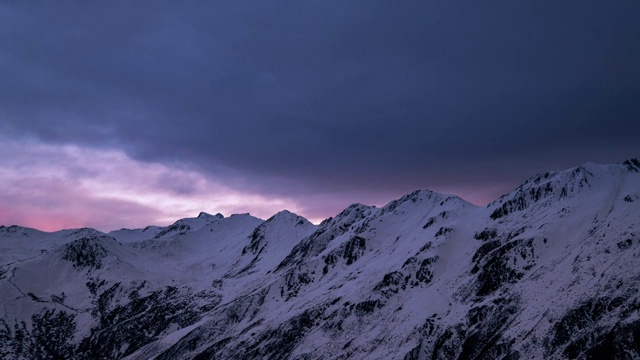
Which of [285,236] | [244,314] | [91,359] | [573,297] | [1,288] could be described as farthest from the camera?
[285,236]

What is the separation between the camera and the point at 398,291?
72.9 metres

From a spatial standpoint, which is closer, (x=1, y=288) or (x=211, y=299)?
(x=211, y=299)

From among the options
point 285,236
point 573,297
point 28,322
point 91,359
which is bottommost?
point 91,359

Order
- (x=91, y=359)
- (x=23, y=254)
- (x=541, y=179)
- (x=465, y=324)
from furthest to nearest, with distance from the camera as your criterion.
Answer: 1. (x=23, y=254)
2. (x=91, y=359)
3. (x=541, y=179)
4. (x=465, y=324)

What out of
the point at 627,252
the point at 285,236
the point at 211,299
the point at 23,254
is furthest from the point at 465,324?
the point at 23,254

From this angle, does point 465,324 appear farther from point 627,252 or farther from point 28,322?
point 28,322

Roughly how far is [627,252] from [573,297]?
9002 millimetres

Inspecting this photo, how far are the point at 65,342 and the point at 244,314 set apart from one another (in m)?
54.9

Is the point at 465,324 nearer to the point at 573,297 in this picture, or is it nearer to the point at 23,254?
the point at 573,297

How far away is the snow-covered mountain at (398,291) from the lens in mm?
46031

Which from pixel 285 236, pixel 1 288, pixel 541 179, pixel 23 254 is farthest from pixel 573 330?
pixel 23 254

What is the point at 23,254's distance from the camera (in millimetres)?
186625

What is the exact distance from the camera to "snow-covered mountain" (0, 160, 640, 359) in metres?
46.0

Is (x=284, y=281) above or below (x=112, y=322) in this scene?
above
